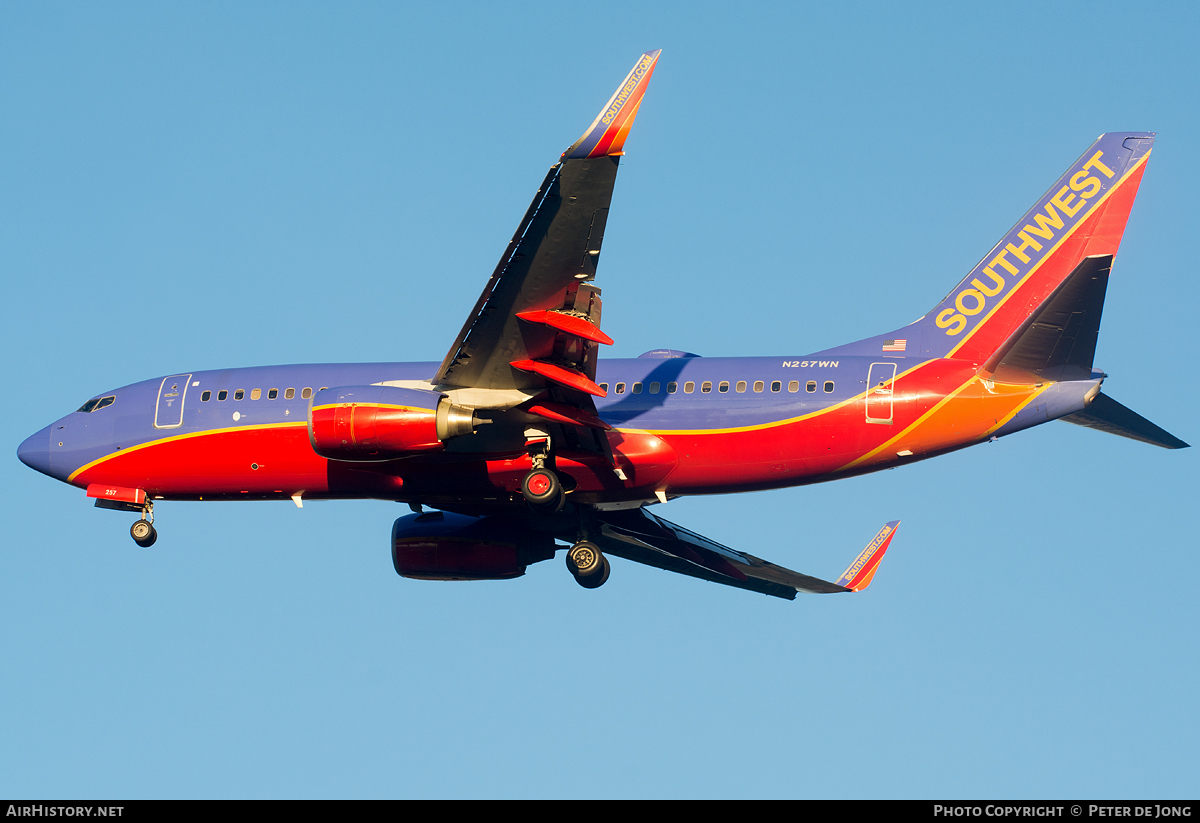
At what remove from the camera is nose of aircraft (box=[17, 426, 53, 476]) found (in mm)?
33562

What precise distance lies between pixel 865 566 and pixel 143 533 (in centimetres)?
1780

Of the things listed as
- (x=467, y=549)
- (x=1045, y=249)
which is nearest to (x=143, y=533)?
(x=467, y=549)

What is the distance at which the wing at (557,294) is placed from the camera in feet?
77.5

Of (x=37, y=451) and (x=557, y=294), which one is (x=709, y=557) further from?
(x=37, y=451)

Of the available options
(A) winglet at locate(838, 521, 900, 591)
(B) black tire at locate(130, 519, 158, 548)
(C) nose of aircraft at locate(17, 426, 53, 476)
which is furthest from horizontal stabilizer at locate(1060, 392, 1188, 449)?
(C) nose of aircraft at locate(17, 426, 53, 476)

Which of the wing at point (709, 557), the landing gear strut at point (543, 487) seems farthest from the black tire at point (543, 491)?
Result: the wing at point (709, 557)

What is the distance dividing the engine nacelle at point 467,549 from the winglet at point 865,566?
25.6ft

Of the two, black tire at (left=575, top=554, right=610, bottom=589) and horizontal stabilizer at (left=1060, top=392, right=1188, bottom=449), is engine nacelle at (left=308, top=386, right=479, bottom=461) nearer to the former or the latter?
black tire at (left=575, top=554, right=610, bottom=589)

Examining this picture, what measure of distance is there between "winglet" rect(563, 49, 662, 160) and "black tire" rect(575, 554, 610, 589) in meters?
11.2

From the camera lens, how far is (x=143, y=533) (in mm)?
32719

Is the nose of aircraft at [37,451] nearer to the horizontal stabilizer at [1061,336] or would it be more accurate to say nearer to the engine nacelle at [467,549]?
the engine nacelle at [467,549]

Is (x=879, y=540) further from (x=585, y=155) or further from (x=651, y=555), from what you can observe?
(x=585, y=155)

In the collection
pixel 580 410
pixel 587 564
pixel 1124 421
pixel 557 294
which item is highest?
pixel 557 294

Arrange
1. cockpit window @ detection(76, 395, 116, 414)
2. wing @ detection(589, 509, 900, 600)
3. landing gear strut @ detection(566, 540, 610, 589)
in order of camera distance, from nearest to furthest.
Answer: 1. landing gear strut @ detection(566, 540, 610, 589)
2. cockpit window @ detection(76, 395, 116, 414)
3. wing @ detection(589, 509, 900, 600)
